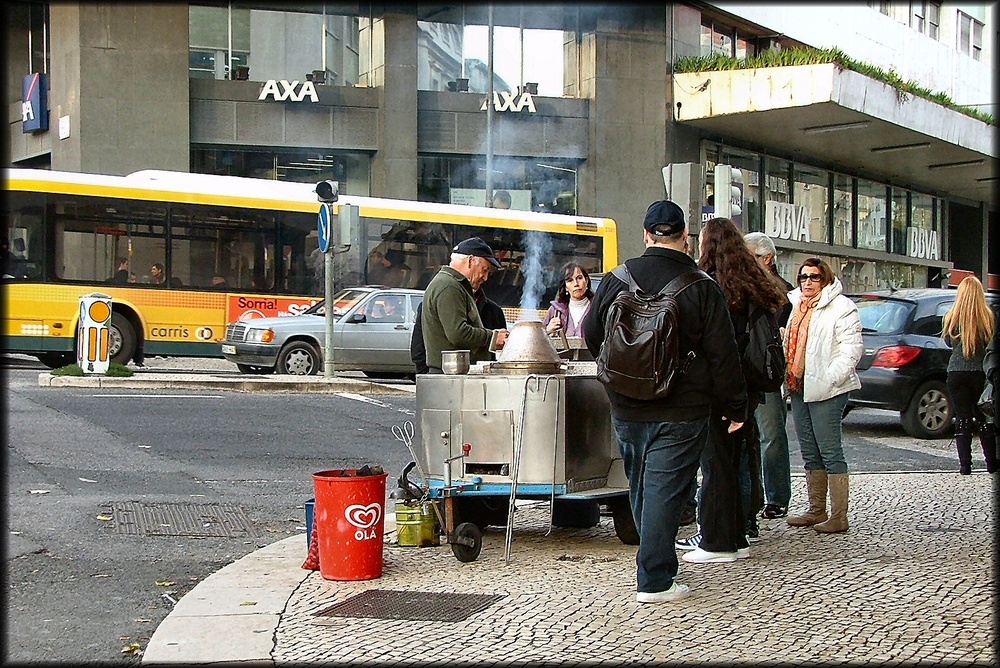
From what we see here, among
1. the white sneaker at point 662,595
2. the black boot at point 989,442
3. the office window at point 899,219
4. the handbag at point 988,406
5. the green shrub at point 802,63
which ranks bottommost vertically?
the white sneaker at point 662,595

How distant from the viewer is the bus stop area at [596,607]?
15.6 feet

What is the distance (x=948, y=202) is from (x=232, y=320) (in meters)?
32.4

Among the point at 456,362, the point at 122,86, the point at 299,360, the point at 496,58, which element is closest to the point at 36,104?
the point at 122,86

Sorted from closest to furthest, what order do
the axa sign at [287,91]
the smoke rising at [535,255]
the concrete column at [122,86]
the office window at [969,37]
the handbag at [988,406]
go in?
1. the handbag at [988,406]
2. the smoke rising at [535,255]
3. the concrete column at [122,86]
4. the axa sign at [287,91]
5. the office window at [969,37]

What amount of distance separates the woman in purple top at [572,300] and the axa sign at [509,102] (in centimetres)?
2067

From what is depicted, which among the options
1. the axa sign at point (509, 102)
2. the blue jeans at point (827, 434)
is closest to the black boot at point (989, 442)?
the blue jeans at point (827, 434)

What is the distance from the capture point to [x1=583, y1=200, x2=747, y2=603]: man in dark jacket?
5.55m

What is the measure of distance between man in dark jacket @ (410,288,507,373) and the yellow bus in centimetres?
993

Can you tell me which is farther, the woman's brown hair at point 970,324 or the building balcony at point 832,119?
the building balcony at point 832,119

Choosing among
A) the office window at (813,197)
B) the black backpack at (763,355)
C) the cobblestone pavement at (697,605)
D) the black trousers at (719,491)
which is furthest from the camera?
the office window at (813,197)

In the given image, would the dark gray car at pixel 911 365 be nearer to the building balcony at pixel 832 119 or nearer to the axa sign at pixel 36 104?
the building balcony at pixel 832 119

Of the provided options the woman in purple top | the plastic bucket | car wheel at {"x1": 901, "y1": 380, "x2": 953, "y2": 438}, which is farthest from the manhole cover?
car wheel at {"x1": 901, "y1": 380, "x2": 953, "y2": 438}

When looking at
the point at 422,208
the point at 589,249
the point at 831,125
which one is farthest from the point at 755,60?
the point at 422,208

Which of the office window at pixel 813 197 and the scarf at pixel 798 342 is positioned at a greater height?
the office window at pixel 813 197
